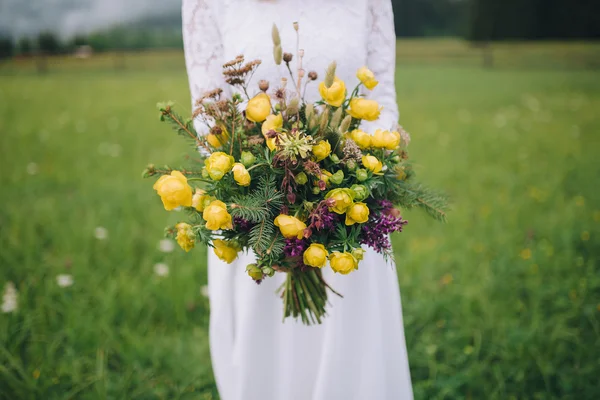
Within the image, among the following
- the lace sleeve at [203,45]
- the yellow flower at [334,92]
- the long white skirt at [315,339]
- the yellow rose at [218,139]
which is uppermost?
the lace sleeve at [203,45]

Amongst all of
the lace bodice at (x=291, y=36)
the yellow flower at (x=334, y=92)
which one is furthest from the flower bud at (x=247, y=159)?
the lace bodice at (x=291, y=36)

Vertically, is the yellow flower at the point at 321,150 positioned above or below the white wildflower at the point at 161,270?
above

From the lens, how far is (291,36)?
4.61ft

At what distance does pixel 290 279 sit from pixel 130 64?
17.3m

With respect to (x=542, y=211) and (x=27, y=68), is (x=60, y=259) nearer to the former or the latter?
(x=542, y=211)

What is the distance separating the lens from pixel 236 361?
159 cm

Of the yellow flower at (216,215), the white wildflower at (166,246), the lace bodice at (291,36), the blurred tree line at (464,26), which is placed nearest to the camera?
the yellow flower at (216,215)

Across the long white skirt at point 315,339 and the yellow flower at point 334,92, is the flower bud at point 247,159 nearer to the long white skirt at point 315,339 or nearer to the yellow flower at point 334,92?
the yellow flower at point 334,92

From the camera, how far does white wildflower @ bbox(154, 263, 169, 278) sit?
252 cm

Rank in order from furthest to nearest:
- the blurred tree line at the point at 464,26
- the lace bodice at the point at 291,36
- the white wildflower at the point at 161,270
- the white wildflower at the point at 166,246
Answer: the blurred tree line at the point at 464,26
the white wildflower at the point at 166,246
the white wildflower at the point at 161,270
the lace bodice at the point at 291,36

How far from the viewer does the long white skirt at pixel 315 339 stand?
149 centimetres

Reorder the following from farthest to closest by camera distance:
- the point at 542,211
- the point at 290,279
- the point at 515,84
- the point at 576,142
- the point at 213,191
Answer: the point at 515,84 → the point at 576,142 → the point at 542,211 → the point at 290,279 → the point at 213,191

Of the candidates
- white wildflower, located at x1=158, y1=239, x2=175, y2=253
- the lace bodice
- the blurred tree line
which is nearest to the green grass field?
white wildflower, located at x1=158, y1=239, x2=175, y2=253

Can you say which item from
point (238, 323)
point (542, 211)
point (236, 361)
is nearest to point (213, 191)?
point (238, 323)
